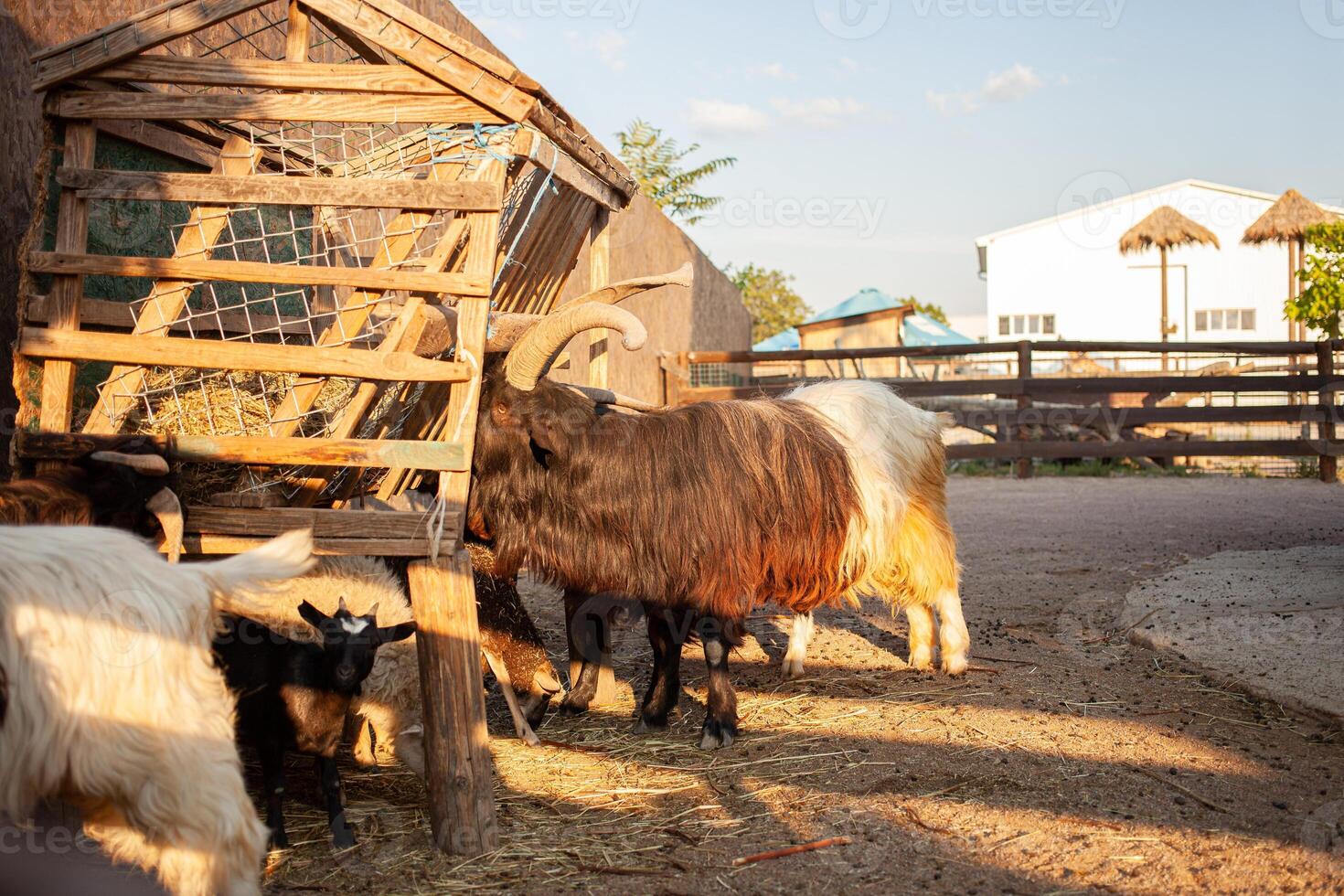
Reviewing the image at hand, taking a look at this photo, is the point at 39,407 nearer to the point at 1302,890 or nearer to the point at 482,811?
the point at 482,811

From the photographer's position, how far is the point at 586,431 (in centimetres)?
470

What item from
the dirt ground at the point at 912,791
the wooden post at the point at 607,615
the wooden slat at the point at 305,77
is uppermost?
the wooden slat at the point at 305,77

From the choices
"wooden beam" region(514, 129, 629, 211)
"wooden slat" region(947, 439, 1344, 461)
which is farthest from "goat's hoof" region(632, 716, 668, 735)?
"wooden slat" region(947, 439, 1344, 461)

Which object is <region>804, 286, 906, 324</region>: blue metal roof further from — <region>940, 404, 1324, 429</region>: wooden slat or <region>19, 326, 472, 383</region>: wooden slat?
<region>19, 326, 472, 383</region>: wooden slat

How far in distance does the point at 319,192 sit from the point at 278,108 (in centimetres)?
39

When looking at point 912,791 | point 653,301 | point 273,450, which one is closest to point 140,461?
point 273,450

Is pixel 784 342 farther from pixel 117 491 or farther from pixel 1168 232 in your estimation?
pixel 117 491

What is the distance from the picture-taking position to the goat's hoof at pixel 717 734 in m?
4.68

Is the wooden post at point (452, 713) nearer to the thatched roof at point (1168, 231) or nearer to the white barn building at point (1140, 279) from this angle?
the thatched roof at point (1168, 231)

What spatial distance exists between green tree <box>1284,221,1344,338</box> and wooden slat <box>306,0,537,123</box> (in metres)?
15.2

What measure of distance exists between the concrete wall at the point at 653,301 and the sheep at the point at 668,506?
373cm

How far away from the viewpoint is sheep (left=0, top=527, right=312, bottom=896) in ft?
8.29

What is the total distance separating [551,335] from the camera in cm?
431

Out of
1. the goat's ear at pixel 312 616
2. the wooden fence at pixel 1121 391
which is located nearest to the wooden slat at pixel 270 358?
the goat's ear at pixel 312 616
